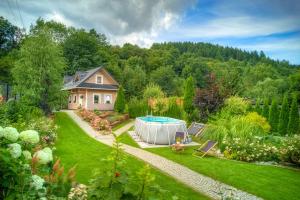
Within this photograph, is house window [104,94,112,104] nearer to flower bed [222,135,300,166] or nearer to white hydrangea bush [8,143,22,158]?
flower bed [222,135,300,166]

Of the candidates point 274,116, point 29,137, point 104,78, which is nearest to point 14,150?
point 29,137

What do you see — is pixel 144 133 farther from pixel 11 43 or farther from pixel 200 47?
pixel 200 47

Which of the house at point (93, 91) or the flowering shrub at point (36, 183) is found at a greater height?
the house at point (93, 91)

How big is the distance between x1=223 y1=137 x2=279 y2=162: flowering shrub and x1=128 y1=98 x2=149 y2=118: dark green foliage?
14034mm

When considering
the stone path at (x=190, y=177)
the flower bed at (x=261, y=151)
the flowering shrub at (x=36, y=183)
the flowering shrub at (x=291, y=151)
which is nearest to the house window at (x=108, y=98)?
the stone path at (x=190, y=177)

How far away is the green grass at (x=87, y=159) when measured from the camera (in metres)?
6.63

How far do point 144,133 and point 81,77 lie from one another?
1889 cm

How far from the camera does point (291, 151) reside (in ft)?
30.4

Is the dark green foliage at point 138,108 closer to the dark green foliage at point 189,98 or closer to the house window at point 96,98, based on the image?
the dark green foliage at point 189,98

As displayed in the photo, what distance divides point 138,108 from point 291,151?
1696cm

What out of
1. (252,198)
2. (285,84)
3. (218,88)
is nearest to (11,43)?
(218,88)

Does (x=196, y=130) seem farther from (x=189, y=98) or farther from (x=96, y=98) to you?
(x=96, y=98)

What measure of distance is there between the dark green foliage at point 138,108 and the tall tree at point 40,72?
8.08 metres

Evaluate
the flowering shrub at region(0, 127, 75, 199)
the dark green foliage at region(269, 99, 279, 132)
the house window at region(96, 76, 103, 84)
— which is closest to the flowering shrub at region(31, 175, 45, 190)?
the flowering shrub at region(0, 127, 75, 199)
